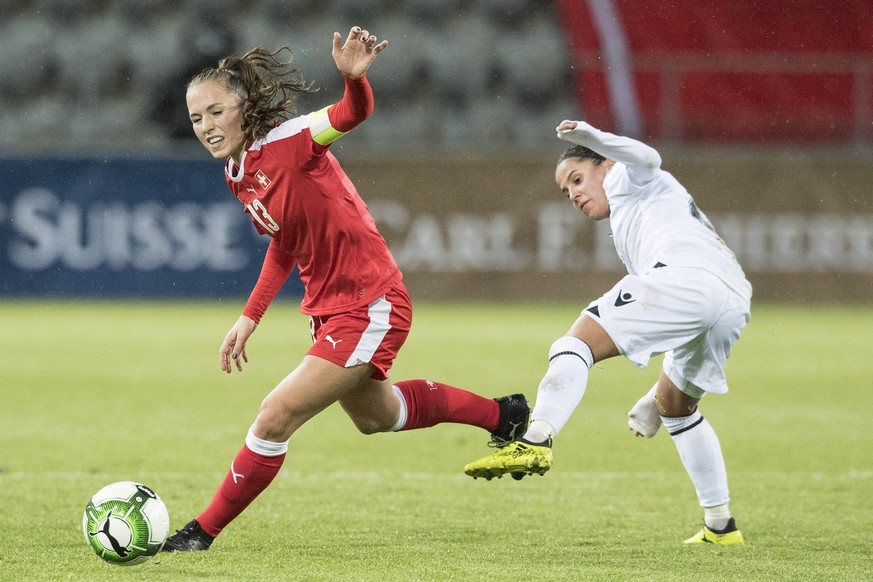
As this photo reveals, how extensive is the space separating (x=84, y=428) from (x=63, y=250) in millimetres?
6946

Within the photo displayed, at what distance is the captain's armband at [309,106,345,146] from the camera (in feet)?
13.7

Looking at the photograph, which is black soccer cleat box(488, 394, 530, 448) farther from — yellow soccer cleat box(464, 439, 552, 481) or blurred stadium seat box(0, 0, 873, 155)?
blurred stadium seat box(0, 0, 873, 155)

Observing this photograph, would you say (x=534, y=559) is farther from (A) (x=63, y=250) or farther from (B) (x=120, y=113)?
(B) (x=120, y=113)

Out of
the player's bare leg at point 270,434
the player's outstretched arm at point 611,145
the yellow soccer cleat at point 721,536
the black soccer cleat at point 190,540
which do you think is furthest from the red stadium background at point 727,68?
the black soccer cleat at point 190,540

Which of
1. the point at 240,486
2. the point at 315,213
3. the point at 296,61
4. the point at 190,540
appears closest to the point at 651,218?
the point at 315,213

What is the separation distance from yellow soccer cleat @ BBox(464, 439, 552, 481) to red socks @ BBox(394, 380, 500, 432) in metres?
0.87

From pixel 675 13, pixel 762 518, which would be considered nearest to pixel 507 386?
pixel 762 518

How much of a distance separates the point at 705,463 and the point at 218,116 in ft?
6.93

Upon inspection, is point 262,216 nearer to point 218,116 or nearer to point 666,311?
point 218,116

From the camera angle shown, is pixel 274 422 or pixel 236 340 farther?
pixel 236 340

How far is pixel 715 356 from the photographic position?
450 cm

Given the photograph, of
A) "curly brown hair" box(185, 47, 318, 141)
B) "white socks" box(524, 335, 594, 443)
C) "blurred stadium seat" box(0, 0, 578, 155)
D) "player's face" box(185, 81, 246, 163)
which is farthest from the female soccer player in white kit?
"blurred stadium seat" box(0, 0, 578, 155)

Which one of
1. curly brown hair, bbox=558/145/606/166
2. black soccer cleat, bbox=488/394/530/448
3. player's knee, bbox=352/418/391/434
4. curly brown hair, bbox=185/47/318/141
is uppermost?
curly brown hair, bbox=185/47/318/141

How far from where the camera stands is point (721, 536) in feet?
15.4
